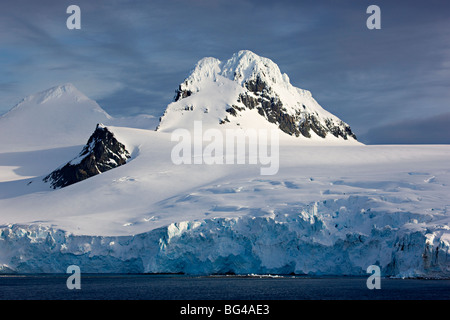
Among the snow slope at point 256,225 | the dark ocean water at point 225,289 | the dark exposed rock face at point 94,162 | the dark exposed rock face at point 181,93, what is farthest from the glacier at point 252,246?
the dark exposed rock face at point 181,93

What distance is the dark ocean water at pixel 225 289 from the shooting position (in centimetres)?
4056

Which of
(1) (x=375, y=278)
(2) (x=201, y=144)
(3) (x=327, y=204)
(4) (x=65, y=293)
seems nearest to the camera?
(4) (x=65, y=293)

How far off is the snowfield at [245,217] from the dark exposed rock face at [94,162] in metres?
2.10

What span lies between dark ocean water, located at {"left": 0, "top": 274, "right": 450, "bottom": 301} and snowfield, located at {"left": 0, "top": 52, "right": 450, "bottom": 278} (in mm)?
2139

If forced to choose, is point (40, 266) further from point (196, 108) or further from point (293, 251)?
point (196, 108)

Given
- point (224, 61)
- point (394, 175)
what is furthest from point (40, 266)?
point (224, 61)

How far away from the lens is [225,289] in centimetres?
4466

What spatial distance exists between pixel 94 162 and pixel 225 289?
56241 millimetres

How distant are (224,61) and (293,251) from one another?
3962 inches

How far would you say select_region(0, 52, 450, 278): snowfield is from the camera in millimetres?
51719

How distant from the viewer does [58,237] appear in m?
59.1

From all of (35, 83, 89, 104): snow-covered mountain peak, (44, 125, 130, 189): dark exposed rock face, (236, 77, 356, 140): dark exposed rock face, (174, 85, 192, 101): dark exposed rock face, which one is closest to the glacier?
(44, 125, 130, 189): dark exposed rock face

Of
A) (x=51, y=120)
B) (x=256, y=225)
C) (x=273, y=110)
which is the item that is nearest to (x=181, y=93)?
(x=273, y=110)

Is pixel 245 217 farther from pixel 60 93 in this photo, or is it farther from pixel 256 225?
pixel 60 93
